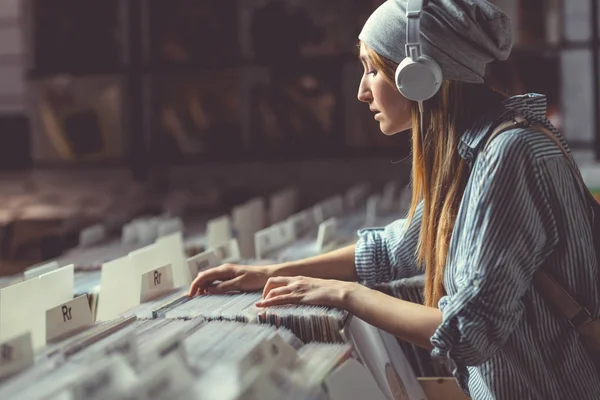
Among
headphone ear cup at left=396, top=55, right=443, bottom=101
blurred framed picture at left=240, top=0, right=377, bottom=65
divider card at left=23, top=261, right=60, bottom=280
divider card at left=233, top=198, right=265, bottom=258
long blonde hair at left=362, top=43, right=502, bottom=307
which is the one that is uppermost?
blurred framed picture at left=240, top=0, right=377, bottom=65

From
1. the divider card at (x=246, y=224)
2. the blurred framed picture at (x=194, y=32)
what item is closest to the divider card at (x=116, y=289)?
the divider card at (x=246, y=224)

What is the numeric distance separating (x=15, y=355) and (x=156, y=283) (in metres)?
0.50

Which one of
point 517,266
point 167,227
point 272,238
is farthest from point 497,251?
point 167,227

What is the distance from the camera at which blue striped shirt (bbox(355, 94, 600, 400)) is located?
3.76 feet

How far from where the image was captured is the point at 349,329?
4.24ft

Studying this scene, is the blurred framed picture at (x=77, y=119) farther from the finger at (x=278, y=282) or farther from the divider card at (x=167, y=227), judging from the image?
the finger at (x=278, y=282)

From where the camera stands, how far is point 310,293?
1.29 m

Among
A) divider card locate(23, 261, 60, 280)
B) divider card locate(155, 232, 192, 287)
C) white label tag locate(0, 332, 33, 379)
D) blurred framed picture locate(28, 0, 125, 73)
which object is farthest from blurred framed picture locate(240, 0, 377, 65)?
white label tag locate(0, 332, 33, 379)

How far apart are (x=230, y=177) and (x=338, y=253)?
2499 mm

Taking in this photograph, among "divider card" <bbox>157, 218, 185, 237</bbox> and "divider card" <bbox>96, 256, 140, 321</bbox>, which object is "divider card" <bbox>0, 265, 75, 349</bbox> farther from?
"divider card" <bbox>157, 218, 185, 237</bbox>

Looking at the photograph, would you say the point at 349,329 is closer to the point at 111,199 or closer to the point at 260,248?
the point at 260,248

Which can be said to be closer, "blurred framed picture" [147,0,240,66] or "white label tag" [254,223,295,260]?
"white label tag" [254,223,295,260]

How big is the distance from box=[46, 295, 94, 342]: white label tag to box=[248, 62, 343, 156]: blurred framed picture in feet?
8.56

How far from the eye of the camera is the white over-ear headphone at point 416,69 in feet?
4.04
